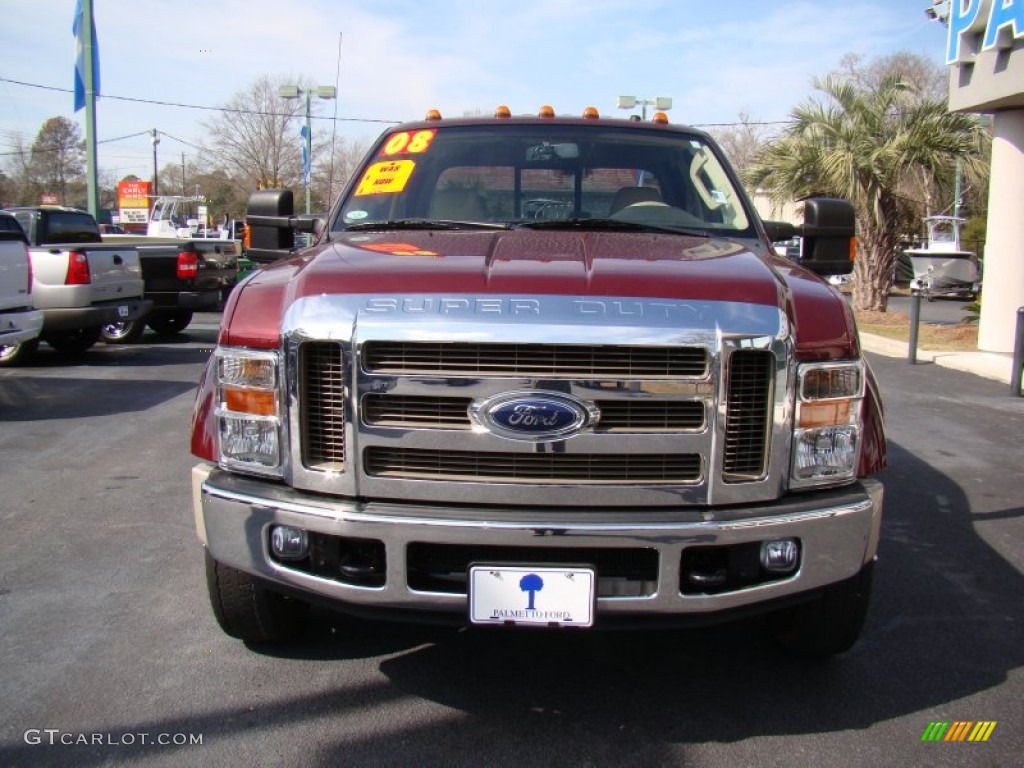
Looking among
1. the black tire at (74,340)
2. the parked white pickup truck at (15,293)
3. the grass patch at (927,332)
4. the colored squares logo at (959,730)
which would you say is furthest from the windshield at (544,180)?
the grass patch at (927,332)

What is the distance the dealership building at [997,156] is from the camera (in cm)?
1252

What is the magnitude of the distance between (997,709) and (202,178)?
58.9 metres

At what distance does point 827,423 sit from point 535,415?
892 mm

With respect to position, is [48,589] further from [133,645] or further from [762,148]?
[762,148]

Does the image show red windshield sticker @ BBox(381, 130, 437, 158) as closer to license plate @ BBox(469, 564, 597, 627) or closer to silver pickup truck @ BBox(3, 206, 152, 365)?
license plate @ BBox(469, 564, 597, 627)

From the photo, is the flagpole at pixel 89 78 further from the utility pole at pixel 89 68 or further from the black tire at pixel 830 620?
the black tire at pixel 830 620

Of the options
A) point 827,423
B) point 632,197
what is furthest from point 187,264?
point 827,423

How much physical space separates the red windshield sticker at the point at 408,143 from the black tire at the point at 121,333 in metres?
9.23

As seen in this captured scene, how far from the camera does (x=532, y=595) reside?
8.57 ft

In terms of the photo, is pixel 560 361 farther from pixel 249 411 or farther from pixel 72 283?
pixel 72 283

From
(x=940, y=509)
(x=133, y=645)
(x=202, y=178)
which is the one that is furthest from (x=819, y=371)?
(x=202, y=178)

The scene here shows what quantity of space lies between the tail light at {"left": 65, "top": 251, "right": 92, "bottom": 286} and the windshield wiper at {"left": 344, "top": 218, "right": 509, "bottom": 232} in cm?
802

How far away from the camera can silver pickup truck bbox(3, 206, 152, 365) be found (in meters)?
10.7

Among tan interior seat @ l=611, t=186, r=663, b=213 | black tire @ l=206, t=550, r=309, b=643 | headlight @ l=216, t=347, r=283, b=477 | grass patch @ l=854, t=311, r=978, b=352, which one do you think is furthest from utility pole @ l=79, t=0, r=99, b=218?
headlight @ l=216, t=347, r=283, b=477
